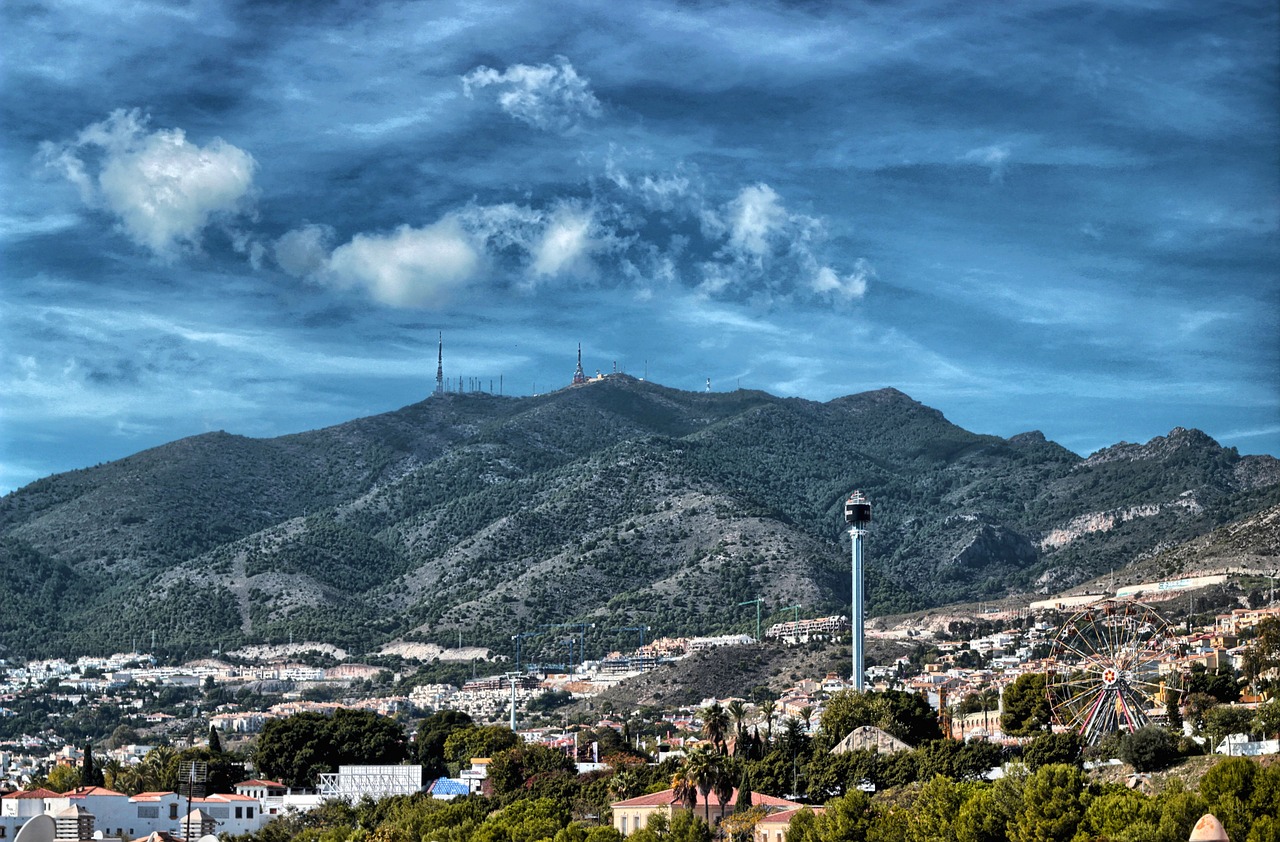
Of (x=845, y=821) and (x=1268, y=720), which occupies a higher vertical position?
(x=1268, y=720)

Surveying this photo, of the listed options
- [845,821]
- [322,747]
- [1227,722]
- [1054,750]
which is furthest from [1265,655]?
[322,747]

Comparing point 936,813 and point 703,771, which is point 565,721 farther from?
point 936,813

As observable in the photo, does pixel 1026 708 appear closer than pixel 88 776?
Yes

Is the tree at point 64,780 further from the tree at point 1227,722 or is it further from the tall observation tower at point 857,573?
the tree at point 1227,722

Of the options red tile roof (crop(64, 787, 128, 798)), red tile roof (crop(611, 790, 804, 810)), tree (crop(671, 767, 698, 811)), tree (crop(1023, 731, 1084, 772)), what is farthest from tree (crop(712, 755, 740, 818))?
red tile roof (crop(64, 787, 128, 798))

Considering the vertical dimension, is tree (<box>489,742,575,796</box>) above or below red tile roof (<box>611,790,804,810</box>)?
above

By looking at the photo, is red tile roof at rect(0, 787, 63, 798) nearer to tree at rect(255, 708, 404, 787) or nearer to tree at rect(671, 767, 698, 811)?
tree at rect(255, 708, 404, 787)

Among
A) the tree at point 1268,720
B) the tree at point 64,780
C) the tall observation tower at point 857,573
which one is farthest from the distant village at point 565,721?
the tall observation tower at point 857,573
